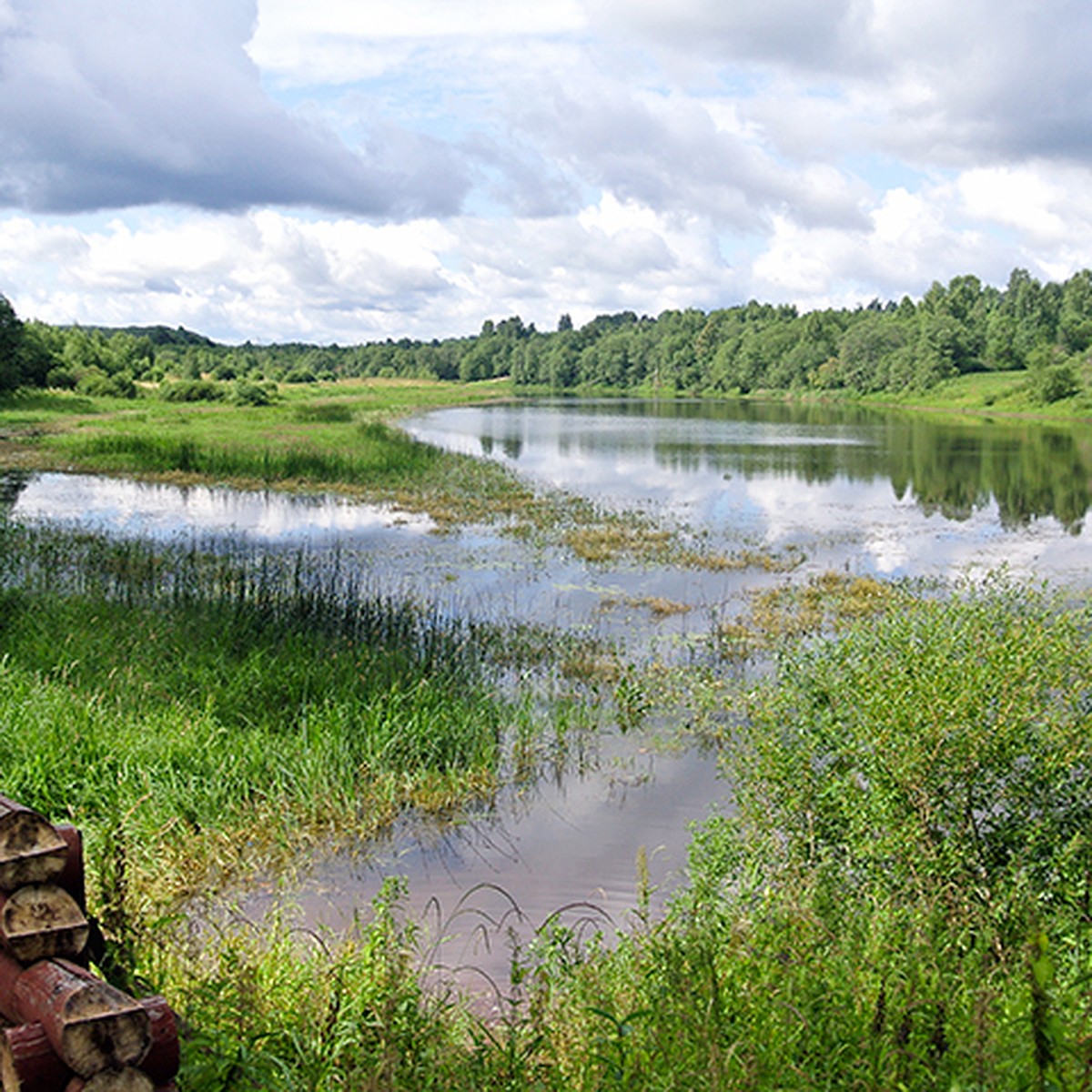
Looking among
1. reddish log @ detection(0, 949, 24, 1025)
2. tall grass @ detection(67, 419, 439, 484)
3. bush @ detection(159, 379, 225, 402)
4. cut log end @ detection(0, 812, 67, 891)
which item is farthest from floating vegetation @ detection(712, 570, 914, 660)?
bush @ detection(159, 379, 225, 402)

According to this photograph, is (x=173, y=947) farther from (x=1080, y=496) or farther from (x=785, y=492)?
(x=1080, y=496)

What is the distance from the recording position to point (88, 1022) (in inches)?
91.8

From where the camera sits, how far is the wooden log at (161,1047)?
95.5 inches

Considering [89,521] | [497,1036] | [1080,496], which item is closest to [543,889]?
[497,1036]

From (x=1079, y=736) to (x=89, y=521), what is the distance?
73.2 ft

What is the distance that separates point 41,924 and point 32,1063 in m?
0.37

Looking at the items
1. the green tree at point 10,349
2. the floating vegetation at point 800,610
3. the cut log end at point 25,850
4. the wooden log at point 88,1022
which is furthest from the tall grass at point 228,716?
the green tree at point 10,349

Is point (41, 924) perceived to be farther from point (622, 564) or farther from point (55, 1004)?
point (622, 564)

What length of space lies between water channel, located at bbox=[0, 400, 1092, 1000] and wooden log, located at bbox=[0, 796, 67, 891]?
4.11 metres

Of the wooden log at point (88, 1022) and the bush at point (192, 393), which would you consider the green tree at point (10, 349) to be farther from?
the wooden log at point (88, 1022)

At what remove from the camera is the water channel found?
7891mm

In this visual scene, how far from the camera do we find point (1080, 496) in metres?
33.3

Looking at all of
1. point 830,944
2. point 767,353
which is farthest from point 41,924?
point 767,353

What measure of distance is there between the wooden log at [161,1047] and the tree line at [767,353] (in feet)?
219
